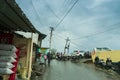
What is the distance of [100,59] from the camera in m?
38.8

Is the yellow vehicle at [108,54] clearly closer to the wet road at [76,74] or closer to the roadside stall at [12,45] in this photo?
the wet road at [76,74]

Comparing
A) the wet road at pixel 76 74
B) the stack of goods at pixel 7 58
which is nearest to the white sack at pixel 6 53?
the stack of goods at pixel 7 58

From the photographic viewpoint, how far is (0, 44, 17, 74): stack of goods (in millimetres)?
9047

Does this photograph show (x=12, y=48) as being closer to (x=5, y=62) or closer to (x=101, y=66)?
(x=5, y=62)

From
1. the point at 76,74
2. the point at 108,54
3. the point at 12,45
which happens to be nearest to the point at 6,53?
the point at 12,45

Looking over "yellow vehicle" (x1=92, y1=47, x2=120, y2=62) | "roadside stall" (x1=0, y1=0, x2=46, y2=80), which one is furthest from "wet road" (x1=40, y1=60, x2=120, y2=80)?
"roadside stall" (x1=0, y1=0, x2=46, y2=80)

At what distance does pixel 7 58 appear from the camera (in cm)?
913

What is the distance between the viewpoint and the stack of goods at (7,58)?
9.05 m

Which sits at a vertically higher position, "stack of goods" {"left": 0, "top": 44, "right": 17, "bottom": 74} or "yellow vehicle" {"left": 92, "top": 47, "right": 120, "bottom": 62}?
"yellow vehicle" {"left": 92, "top": 47, "right": 120, "bottom": 62}

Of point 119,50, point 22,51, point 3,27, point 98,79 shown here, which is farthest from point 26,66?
point 119,50

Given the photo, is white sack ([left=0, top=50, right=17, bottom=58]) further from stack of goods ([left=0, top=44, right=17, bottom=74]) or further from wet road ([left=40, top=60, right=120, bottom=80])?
wet road ([left=40, top=60, right=120, bottom=80])

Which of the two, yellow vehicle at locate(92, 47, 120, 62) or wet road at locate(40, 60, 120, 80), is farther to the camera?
yellow vehicle at locate(92, 47, 120, 62)

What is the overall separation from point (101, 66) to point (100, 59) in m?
2.11

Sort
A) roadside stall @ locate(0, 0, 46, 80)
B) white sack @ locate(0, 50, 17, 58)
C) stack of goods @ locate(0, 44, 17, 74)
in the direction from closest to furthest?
1. roadside stall @ locate(0, 0, 46, 80)
2. stack of goods @ locate(0, 44, 17, 74)
3. white sack @ locate(0, 50, 17, 58)
